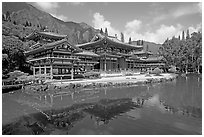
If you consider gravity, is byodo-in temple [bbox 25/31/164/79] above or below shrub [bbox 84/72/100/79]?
above

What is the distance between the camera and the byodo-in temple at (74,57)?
2511 centimetres

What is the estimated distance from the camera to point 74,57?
27.3 m

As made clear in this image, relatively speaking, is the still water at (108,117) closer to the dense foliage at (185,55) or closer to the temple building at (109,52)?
the temple building at (109,52)

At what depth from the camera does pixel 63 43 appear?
2555 centimetres

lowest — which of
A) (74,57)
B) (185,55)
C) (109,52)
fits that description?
(74,57)

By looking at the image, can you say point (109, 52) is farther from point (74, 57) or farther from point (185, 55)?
point (185, 55)

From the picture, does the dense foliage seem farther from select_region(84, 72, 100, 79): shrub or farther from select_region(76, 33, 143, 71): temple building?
select_region(84, 72, 100, 79): shrub

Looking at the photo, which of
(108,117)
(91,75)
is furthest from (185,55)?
(108,117)

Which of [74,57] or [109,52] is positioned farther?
[109,52]

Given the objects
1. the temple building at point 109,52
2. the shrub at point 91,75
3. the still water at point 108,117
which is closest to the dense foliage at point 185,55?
the temple building at point 109,52

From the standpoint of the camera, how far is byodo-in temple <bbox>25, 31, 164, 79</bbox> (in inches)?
989

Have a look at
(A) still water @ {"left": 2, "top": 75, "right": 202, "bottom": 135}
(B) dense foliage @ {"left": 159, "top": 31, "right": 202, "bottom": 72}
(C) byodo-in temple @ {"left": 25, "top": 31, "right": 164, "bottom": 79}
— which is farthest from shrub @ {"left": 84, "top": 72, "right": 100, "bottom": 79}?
(B) dense foliage @ {"left": 159, "top": 31, "right": 202, "bottom": 72}

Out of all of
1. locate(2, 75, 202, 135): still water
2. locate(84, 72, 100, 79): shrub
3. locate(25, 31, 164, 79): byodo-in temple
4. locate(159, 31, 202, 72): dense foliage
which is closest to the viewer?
locate(2, 75, 202, 135): still water

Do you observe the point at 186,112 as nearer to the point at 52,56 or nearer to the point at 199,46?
the point at 52,56
